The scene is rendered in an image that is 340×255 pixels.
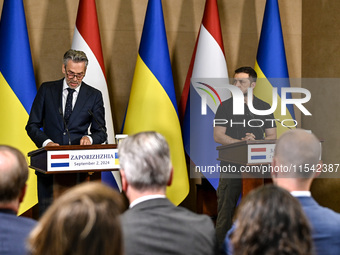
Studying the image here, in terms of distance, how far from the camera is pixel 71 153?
3.71m

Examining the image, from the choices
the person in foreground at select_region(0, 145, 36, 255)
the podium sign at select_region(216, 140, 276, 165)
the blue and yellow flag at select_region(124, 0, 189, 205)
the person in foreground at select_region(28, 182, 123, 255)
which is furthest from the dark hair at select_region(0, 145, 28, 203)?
the blue and yellow flag at select_region(124, 0, 189, 205)

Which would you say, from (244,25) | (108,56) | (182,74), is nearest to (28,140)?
(108,56)

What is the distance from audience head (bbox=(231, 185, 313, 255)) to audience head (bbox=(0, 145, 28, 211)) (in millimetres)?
883

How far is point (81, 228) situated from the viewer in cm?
114

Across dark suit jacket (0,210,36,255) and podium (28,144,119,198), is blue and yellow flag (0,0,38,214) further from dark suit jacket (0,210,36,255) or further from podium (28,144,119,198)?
dark suit jacket (0,210,36,255)

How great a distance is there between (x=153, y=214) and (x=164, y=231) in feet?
0.26

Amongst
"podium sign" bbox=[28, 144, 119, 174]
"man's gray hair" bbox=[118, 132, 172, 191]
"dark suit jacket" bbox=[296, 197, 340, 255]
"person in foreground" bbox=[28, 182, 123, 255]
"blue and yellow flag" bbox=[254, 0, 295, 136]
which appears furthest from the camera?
"blue and yellow flag" bbox=[254, 0, 295, 136]

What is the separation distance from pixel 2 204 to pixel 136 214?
1.54 ft

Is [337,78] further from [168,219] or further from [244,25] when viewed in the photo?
[168,219]

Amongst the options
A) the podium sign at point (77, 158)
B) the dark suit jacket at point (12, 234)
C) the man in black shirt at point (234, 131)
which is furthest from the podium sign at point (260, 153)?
the dark suit jacket at point (12, 234)

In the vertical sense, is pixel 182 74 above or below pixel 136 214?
above

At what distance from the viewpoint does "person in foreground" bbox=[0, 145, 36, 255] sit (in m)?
1.74

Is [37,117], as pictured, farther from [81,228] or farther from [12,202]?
[81,228]

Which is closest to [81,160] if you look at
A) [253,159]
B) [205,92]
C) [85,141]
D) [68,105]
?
[85,141]
